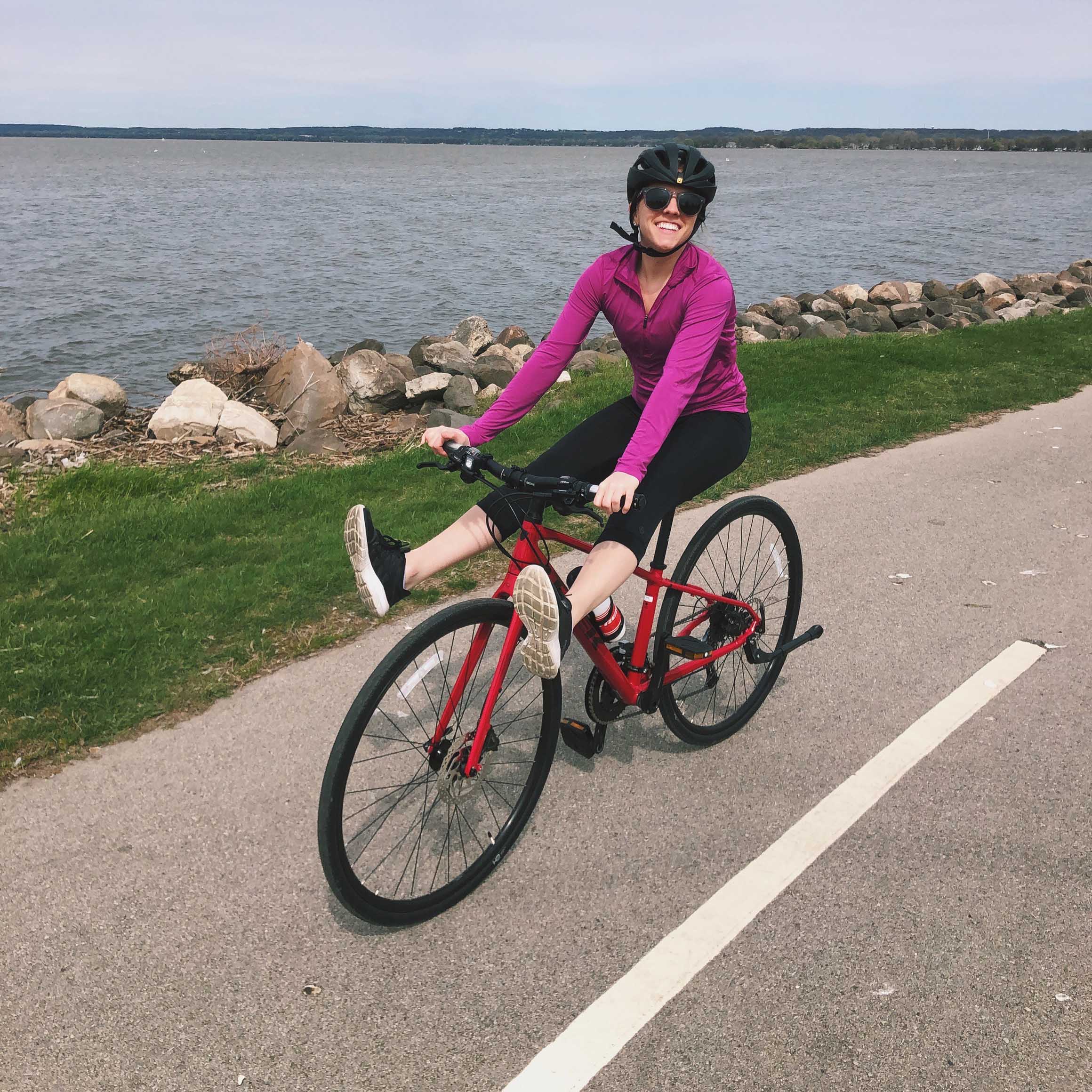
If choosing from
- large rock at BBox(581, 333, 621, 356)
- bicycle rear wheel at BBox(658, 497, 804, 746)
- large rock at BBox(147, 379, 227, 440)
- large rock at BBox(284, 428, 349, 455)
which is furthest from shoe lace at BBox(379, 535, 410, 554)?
large rock at BBox(581, 333, 621, 356)

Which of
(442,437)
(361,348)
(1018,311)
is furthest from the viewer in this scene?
(1018,311)

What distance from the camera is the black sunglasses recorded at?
3.19m

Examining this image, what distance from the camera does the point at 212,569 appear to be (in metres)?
5.86

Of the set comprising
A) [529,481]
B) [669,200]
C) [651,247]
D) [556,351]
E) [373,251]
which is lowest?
[373,251]

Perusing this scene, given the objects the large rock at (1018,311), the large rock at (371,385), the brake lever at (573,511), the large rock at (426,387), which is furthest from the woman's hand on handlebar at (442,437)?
the large rock at (1018,311)

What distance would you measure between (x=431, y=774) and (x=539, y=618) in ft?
2.83

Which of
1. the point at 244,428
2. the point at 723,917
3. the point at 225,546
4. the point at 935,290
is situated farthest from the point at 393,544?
the point at 935,290

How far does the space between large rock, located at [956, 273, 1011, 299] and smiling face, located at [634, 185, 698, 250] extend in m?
21.8

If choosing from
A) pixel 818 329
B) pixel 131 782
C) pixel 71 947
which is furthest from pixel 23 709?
pixel 818 329

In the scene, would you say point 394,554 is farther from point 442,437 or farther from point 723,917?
point 723,917

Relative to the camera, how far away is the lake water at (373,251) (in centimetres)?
2125

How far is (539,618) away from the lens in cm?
271

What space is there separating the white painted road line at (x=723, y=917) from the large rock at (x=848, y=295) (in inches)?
739

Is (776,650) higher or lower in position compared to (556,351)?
lower
